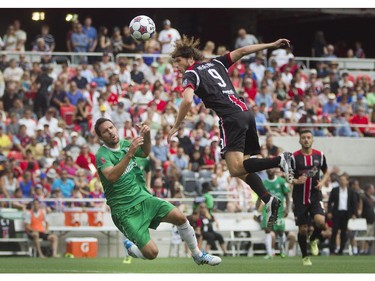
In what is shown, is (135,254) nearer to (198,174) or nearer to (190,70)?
(190,70)

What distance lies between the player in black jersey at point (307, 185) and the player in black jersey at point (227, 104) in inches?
142

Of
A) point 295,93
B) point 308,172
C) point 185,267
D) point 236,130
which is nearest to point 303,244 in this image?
point 308,172

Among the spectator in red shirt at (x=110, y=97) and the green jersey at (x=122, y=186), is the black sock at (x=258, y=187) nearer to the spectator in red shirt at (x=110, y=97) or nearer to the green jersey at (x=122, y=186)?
the green jersey at (x=122, y=186)

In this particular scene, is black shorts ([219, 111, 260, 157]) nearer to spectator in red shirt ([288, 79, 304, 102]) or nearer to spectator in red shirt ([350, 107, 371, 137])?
spectator in red shirt ([350, 107, 371, 137])

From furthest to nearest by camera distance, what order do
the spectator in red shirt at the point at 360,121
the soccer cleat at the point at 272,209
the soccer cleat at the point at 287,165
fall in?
the spectator in red shirt at the point at 360,121, the soccer cleat at the point at 272,209, the soccer cleat at the point at 287,165

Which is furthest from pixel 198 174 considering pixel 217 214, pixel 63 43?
pixel 63 43

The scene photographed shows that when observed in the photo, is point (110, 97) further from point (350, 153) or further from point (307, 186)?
point (307, 186)

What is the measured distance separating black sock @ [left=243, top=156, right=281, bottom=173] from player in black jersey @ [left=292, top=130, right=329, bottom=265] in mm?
3691

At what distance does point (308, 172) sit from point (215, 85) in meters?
4.39

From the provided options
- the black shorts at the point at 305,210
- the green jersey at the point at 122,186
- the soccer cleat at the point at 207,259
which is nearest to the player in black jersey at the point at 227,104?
the soccer cleat at the point at 207,259

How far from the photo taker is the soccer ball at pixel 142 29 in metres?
15.2
